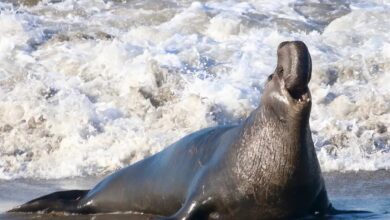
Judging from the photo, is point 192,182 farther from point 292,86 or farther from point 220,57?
point 220,57

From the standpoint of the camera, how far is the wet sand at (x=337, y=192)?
20.1ft

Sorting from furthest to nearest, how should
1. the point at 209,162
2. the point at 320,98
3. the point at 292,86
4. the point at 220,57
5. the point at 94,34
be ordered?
the point at 94,34
the point at 220,57
the point at 320,98
the point at 209,162
the point at 292,86

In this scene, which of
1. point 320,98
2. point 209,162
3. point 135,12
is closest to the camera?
point 209,162

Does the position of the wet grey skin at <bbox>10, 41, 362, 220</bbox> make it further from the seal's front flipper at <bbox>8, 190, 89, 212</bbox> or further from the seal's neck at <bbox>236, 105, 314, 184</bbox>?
the seal's front flipper at <bbox>8, 190, 89, 212</bbox>

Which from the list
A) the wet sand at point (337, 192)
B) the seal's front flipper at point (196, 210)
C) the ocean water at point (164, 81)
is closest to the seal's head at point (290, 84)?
the seal's front flipper at point (196, 210)

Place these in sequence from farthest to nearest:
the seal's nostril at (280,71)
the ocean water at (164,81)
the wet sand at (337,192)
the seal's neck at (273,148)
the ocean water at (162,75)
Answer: the ocean water at (162,75) < the ocean water at (164,81) < the wet sand at (337,192) < the seal's neck at (273,148) < the seal's nostril at (280,71)

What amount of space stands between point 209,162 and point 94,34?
328 inches

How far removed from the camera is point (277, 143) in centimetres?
485

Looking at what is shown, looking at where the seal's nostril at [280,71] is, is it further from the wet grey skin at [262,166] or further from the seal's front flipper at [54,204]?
the seal's front flipper at [54,204]

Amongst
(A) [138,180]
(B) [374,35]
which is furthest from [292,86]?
(B) [374,35]

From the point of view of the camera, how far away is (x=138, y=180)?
5.88 m

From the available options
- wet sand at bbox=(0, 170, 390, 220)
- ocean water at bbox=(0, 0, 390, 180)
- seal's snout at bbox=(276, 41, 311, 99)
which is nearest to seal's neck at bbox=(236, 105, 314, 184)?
seal's snout at bbox=(276, 41, 311, 99)

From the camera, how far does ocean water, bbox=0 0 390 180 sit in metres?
9.47

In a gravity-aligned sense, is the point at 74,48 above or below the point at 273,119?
below
